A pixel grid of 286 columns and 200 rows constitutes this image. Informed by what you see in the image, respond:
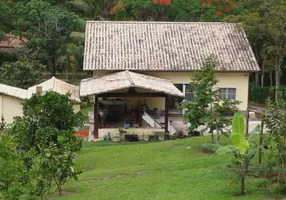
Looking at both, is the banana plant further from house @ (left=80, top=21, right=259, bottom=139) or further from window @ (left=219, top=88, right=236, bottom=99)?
window @ (left=219, top=88, right=236, bottom=99)

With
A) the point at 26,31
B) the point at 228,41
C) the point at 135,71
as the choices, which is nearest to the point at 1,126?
the point at 135,71

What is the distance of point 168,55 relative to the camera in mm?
28406

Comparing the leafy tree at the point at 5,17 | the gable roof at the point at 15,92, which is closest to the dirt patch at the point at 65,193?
the gable roof at the point at 15,92

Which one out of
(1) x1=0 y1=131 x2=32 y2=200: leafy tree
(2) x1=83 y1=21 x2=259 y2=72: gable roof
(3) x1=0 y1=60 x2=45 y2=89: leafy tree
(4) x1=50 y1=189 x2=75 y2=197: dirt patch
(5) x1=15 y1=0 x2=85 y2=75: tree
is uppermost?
(5) x1=15 y1=0 x2=85 y2=75: tree

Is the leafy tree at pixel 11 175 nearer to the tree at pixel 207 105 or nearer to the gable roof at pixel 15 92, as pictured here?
the tree at pixel 207 105

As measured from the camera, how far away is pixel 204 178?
13523mm

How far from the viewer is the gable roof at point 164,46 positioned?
27.6 meters

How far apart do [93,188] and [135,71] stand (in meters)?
14.3

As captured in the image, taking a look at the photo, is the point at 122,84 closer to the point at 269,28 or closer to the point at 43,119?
the point at 43,119

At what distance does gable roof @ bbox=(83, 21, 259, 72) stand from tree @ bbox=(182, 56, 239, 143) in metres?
9.28

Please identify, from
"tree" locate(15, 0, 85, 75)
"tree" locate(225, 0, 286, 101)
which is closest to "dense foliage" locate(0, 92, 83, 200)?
"tree" locate(225, 0, 286, 101)

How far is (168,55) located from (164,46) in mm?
987

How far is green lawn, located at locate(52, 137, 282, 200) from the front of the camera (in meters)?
12.3

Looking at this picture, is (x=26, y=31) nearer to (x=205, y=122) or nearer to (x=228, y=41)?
(x=228, y=41)
